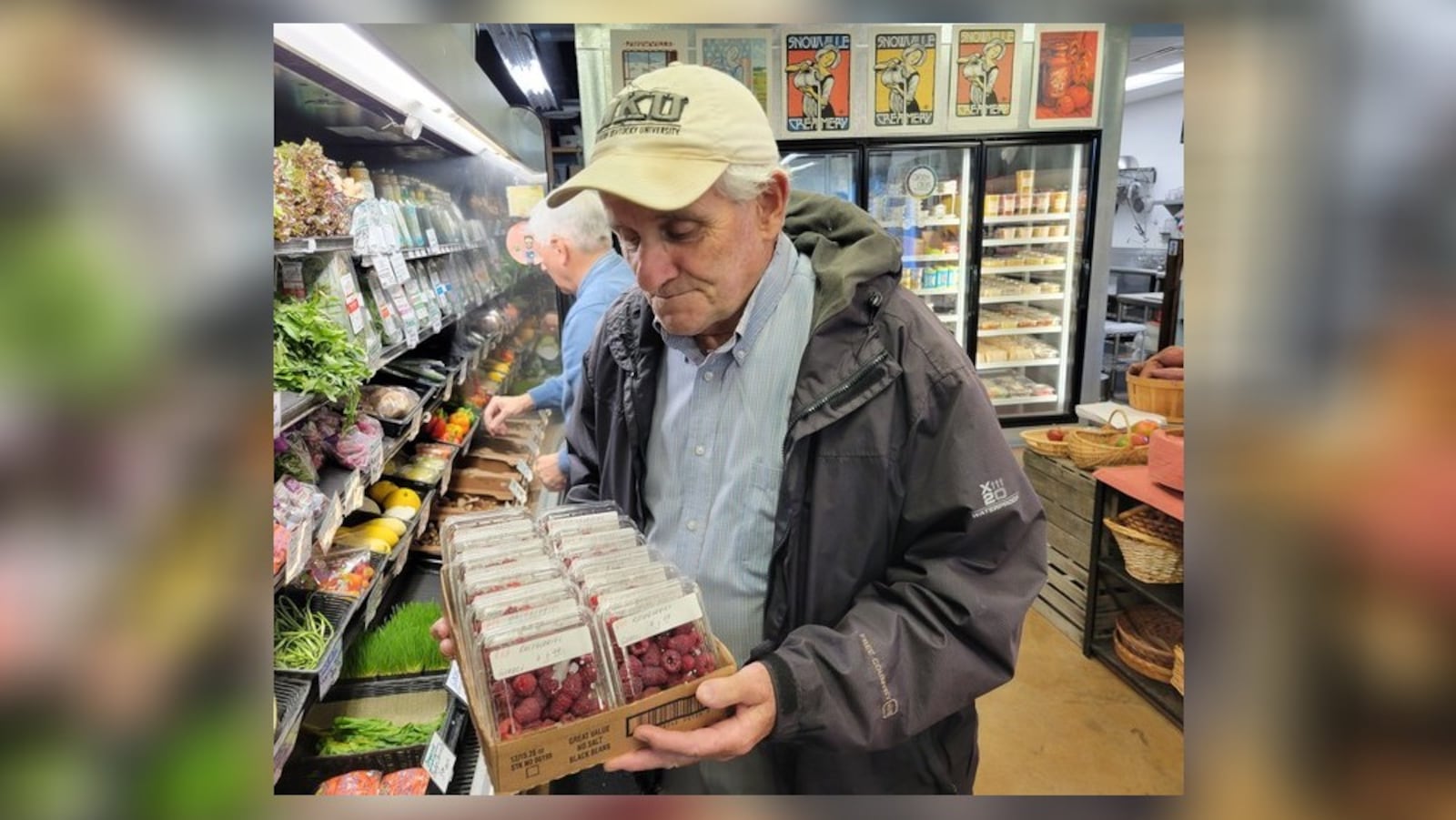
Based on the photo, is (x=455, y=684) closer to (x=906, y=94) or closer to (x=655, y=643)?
(x=655, y=643)

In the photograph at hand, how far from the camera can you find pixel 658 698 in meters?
0.70

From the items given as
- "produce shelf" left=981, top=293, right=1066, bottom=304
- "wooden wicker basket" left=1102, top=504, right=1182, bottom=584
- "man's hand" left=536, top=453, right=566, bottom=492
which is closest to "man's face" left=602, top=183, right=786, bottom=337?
"man's hand" left=536, top=453, right=566, bottom=492

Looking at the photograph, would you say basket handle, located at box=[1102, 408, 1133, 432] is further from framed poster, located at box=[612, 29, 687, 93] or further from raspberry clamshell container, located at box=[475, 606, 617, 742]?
raspberry clamshell container, located at box=[475, 606, 617, 742]

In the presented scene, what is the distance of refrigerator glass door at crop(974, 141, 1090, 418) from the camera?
13.4ft

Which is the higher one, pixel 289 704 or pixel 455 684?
pixel 289 704

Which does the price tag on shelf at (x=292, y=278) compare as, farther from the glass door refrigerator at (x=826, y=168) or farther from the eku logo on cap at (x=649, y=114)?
the glass door refrigerator at (x=826, y=168)

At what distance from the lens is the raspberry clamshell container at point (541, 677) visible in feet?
2.27

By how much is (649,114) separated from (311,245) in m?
0.76

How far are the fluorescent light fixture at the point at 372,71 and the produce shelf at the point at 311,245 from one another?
289 mm

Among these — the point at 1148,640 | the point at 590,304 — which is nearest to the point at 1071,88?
the point at 1148,640

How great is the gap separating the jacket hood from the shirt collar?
0.04m

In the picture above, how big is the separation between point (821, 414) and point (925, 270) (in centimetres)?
365

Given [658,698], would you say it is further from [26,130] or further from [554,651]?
[26,130]

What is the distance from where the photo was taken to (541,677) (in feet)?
2.33
